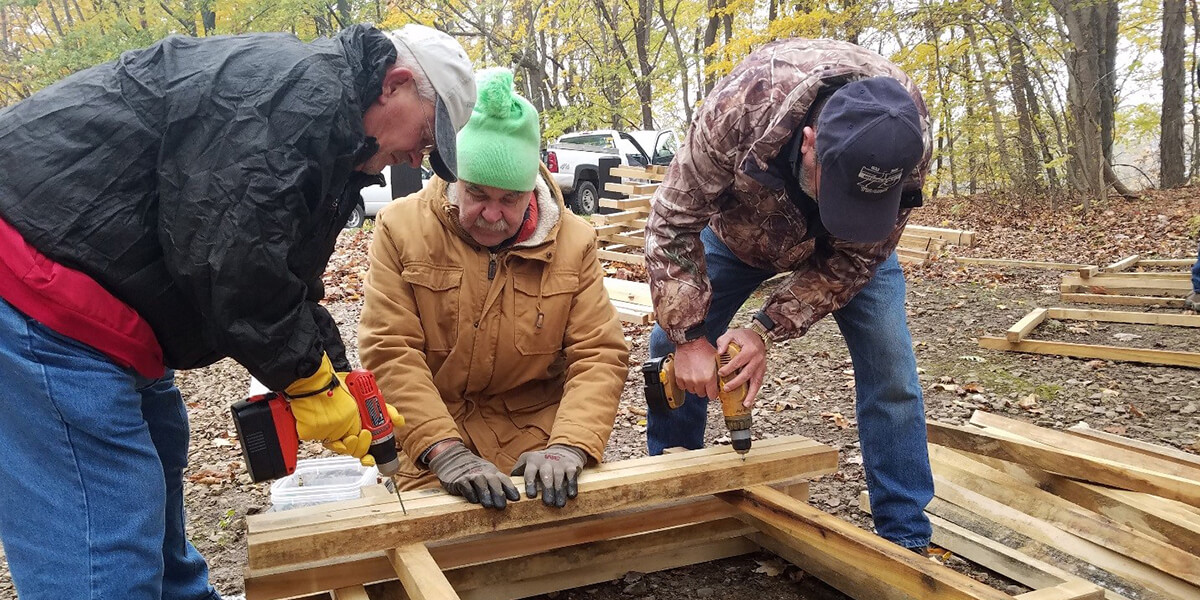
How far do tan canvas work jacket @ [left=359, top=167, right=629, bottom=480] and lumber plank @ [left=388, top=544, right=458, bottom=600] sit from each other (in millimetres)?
454

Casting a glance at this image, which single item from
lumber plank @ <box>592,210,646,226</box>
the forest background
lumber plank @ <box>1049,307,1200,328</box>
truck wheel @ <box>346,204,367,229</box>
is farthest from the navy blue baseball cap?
truck wheel @ <box>346,204,367,229</box>

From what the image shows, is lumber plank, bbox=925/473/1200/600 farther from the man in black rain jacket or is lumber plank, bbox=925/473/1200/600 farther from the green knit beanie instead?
the man in black rain jacket

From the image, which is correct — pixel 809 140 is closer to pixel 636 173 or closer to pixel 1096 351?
pixel 1096 351

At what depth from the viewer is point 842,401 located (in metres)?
5.20

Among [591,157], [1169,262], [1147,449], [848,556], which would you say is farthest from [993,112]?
[848,556]

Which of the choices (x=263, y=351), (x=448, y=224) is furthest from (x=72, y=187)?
(x=448, y=224)

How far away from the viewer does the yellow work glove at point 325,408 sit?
207 centimetres

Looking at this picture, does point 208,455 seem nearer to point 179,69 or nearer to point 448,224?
point 448,224

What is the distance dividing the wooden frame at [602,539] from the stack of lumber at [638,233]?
6.54 metres

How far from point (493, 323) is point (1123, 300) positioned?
6.65 metres

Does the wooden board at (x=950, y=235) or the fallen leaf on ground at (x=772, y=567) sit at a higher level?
the wooden board at (x=950, y=235)

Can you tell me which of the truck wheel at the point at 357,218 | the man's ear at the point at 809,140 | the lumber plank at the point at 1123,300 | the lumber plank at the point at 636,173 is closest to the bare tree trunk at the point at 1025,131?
the lumber plank at the point at 636,173

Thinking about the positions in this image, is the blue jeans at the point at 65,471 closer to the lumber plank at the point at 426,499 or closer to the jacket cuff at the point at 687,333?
the lumber plank at the point at 426,499

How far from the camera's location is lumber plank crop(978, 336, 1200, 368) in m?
5.37
